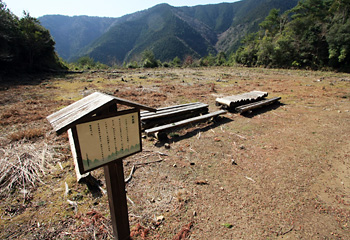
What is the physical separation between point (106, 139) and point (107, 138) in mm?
16

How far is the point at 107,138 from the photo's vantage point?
6.59 ft

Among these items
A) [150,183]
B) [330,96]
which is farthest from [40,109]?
[330,96]

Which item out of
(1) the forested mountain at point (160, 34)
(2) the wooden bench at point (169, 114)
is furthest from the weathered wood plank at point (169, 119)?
(1) the forested mountain at point (160, 34)

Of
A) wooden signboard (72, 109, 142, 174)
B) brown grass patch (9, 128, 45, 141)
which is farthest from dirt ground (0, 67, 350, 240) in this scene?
wooden signboard (72, 109, 142, 174)

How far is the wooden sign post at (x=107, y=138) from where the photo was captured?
5.97 feet

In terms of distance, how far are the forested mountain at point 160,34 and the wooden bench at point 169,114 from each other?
93601mm

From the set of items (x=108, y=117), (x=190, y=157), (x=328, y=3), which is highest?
(x=328, y=3)

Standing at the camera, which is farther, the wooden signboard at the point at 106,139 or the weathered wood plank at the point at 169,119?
the weathered wood plank at the point at 169,119

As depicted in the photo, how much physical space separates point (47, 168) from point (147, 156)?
2421mm

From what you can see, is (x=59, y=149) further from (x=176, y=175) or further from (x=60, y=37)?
(x=60, y=37)

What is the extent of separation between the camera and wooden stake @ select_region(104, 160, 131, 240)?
85.0 inches

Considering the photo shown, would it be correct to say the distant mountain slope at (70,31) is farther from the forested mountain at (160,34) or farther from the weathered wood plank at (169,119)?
the weathered wood plank at (169,119)

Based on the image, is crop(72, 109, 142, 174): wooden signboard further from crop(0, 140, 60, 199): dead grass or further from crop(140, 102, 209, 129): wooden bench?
crop(140, 102, 209, 129): wooden bench

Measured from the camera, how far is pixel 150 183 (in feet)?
12.4
